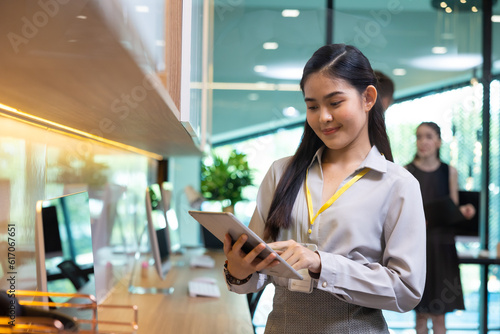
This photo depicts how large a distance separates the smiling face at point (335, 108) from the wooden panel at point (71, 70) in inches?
12.3

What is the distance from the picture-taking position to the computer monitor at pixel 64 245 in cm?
110

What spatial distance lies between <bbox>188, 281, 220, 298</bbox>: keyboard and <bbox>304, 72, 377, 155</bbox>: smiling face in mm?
1345

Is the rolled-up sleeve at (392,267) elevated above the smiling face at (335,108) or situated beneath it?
situated beneath

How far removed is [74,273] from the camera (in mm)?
1343

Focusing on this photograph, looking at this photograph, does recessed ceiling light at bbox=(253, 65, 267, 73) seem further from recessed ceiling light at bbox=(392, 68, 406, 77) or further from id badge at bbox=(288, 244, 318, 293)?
id badge at bbox=(288, 244, 318, 293)

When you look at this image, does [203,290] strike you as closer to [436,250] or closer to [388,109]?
[436,250]

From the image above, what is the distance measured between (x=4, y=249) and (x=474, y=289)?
4.15 meters

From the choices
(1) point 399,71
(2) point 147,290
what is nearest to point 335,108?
(2) point 147,290

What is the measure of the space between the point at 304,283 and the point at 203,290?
4.43 feet

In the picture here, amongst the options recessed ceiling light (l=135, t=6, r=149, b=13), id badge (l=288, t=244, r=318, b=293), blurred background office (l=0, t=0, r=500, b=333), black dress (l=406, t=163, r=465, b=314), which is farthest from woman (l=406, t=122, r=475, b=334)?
recessed ceiling light (l=135, t=6, r=149, b=13)

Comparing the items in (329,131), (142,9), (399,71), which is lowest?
(329,131)

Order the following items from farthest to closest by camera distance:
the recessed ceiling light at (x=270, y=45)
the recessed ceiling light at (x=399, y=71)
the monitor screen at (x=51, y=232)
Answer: the recessed ceiling light at (x=270, y=45), the recessed ceiling light at (x=399, y=71), the monitor screen at (x=51, y=232)

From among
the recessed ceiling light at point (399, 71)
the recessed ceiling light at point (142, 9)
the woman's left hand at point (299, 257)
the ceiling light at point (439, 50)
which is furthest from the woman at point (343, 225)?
the ceiling light at point (439, 50)

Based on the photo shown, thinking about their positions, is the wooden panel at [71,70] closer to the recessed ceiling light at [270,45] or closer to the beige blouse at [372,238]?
the beige blouse at [372,238]
